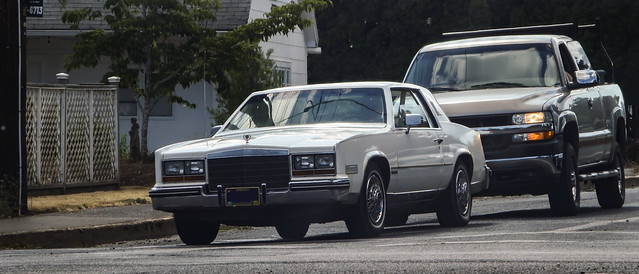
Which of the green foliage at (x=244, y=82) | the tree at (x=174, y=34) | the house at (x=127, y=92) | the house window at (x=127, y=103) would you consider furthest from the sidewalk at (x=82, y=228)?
the house window at (x=127, y=103)

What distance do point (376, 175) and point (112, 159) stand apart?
28.6 ft

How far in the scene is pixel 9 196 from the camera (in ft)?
49.7

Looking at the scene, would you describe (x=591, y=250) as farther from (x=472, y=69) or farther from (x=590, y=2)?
(x=590, y=2)

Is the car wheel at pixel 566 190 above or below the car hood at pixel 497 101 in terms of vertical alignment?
below

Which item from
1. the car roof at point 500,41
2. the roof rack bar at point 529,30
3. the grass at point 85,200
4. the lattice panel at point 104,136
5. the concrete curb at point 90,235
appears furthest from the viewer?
the lattice panel at point 104,136

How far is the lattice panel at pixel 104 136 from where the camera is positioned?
767 inches

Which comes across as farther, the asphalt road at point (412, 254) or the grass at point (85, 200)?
the grass at point (85, 200)

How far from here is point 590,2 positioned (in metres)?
40.9

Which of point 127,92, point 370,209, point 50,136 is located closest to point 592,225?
point 370,209

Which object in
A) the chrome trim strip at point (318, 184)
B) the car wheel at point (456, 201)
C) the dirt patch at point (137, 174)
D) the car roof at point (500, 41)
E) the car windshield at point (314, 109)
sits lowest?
the dirt patch at point (137, 174)

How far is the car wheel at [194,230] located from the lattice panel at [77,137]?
274 inches

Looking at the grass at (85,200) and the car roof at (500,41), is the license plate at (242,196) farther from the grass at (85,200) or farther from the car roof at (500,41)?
the car roof at (500,41)

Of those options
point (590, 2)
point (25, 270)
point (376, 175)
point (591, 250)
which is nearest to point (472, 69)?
point (376, 175)

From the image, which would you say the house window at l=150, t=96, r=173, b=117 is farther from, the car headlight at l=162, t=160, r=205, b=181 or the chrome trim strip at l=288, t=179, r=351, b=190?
the chrome trim strip at l=288, t=179, r=351, b=190
